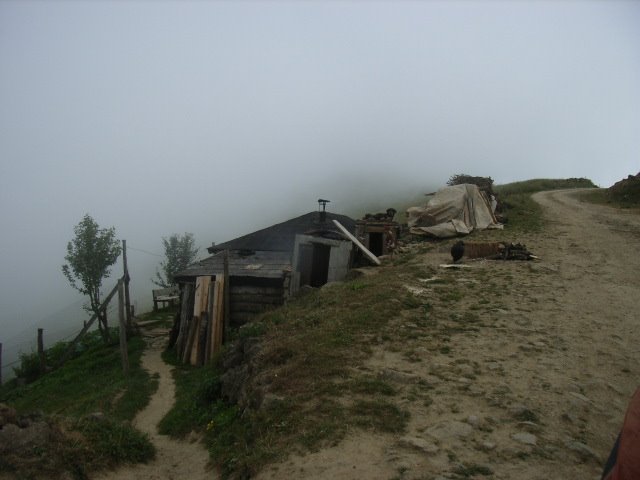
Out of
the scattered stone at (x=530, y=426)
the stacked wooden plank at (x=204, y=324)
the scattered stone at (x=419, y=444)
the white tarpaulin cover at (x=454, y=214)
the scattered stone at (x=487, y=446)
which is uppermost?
the white tarpaulin cover at (x=454, y=214)

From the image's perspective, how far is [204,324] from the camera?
48.8ft

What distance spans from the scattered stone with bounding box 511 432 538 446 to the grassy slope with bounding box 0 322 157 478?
523cm

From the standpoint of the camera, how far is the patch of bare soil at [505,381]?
3.99 meters

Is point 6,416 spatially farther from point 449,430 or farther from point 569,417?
point 569,417

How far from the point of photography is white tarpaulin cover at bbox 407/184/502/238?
67.9 feet

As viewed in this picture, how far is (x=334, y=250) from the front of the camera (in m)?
16.5

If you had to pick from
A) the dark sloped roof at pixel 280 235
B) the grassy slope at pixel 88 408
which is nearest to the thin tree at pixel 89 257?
the grassy slope at pixel 88 408

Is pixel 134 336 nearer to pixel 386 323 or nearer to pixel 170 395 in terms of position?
pixel 170 395

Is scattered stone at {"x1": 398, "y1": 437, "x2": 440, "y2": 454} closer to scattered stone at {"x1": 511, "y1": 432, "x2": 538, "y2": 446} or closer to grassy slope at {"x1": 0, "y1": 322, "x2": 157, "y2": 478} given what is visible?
scattered stone at {"x1": 511, "y1": 432, "x2": 538, "y2": 446}

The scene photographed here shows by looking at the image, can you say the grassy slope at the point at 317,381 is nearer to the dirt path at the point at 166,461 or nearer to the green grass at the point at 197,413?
the green grass at the point at 197,413

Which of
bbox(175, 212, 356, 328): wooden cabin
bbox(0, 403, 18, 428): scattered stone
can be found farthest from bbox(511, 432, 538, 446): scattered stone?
bbox(175, 212, 356, 328): wooden cabin

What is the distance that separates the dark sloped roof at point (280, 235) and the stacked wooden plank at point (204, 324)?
4671 millimetres

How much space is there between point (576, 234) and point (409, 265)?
8.63 metres

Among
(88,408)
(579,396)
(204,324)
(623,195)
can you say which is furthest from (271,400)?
(623,195)
